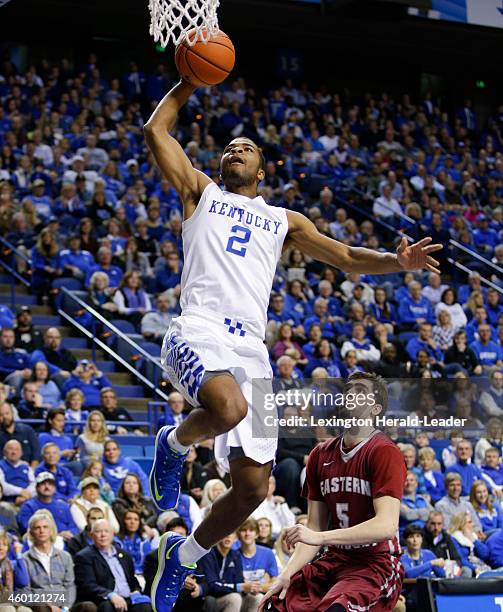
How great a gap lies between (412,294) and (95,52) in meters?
9.47

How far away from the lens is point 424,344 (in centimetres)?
1507

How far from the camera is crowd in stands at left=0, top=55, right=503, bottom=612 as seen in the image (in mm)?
9695

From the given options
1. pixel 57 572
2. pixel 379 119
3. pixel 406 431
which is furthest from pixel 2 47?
pixel 57 572

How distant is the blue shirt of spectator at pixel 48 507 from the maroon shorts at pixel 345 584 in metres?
4.46

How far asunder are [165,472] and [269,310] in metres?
8.51

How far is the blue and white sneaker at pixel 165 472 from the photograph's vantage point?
19.8 ft

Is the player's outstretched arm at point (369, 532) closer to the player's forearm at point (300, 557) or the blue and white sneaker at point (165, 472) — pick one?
the player's forearm at point (300, 557)

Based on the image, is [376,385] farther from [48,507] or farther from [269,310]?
[269,310]

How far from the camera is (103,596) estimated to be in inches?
356

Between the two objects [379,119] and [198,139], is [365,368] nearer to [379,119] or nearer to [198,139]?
[198,139]

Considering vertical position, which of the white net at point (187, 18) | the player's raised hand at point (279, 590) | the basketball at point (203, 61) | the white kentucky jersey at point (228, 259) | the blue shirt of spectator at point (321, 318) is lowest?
the player's raised hand at point (279, 590)

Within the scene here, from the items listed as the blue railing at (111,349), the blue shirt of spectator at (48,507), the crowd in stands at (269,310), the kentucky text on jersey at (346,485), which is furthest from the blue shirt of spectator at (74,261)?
the kentucky text on jersey at (346,485)

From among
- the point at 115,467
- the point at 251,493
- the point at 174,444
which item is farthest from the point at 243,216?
the point at 115,467

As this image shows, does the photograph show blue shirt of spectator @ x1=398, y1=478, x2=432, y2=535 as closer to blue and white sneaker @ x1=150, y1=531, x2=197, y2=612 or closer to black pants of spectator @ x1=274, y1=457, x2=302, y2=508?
black pants of spectator @ x1=274, y1=457, x2=302, y2=508
